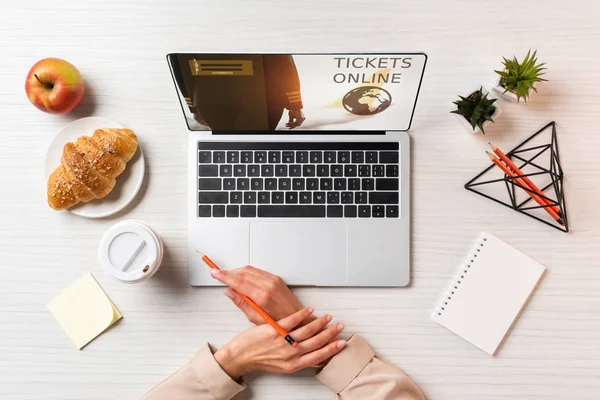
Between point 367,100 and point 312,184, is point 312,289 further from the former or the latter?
point 367,100

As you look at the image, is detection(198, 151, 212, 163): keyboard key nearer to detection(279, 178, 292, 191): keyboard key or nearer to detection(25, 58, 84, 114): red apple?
detection(279, 178, 292, 191): keyboard key

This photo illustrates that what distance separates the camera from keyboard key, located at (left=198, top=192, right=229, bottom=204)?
0.88 metres

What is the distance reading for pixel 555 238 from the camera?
2.92 feet

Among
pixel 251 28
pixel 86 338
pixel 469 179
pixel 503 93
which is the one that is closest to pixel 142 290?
pixel 86 338

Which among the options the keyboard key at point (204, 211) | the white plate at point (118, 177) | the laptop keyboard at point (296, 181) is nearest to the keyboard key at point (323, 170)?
the laptop keyboard at point (296, 181)

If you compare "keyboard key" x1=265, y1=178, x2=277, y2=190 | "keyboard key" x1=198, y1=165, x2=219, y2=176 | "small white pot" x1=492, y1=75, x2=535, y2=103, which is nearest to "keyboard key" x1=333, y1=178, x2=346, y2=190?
"keyboard key" x1=265, y1=178, x2=277, y2=190

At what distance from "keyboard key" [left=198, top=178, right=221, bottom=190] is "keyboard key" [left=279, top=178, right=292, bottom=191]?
0.36 ft

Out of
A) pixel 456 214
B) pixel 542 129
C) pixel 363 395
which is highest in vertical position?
pixel 542 129

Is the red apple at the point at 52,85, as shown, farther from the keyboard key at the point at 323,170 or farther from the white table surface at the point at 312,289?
the keyboard key at the point at 323,170

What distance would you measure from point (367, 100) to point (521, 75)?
0.27 m

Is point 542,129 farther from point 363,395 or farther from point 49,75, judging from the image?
point 49,75

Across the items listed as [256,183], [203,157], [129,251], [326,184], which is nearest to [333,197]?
[326,184]

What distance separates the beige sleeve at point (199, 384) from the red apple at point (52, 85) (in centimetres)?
50

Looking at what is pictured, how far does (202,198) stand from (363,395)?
44 cm
